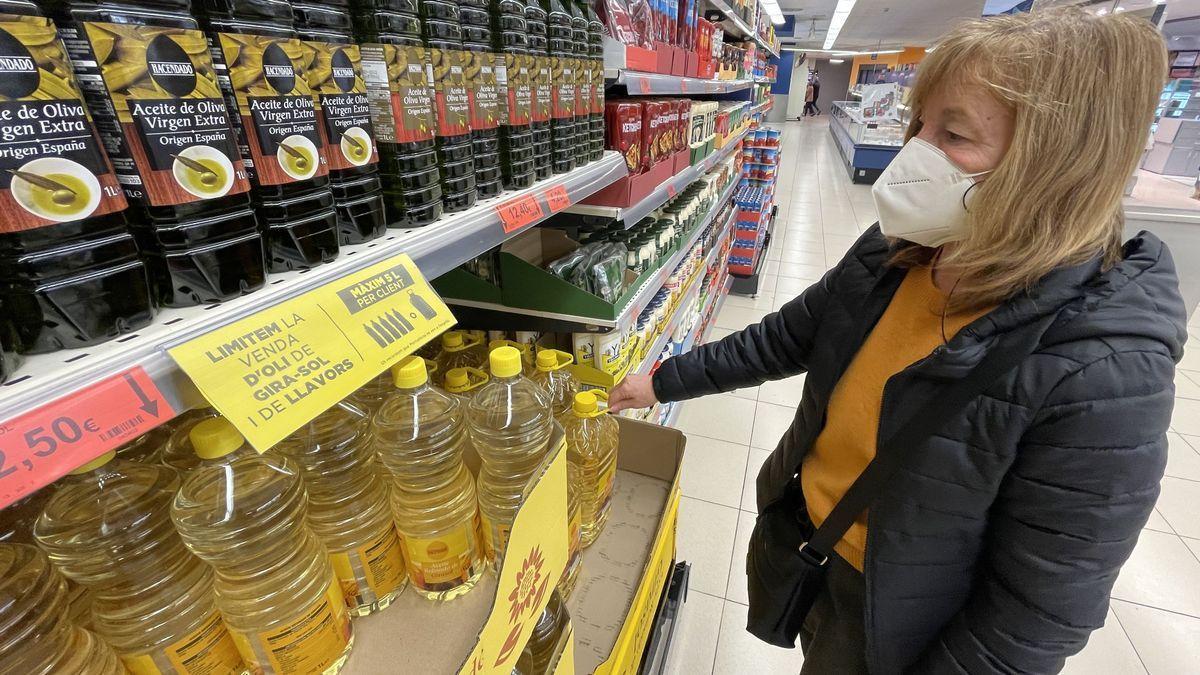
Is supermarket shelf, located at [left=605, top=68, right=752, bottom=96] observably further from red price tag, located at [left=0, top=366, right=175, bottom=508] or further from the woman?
red price tag, located at [left=0, top=366, right=175, bottom=508]

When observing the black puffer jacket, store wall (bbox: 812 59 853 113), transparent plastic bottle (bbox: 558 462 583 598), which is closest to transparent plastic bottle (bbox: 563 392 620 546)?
transparent plastic bottle (bbox: 558 462 583 598)

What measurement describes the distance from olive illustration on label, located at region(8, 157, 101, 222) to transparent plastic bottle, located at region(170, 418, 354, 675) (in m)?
0.30

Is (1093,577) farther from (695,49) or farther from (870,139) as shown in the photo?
(870,139)

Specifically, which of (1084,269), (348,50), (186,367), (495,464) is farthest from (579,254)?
(186,367)

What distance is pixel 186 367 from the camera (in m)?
0.42

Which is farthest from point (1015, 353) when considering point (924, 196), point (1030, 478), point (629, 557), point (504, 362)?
point (629, 557)

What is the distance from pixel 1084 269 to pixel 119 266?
122 centimetres

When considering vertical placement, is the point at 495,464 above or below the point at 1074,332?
below

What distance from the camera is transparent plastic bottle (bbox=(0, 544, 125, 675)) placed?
1.67ft

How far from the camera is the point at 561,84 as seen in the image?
115 centimetres

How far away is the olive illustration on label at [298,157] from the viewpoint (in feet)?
1.86

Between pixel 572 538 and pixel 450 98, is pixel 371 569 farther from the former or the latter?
pixel 450 98

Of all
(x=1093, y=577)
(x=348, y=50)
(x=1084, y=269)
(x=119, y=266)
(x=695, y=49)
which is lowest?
(x=1093, y=577)

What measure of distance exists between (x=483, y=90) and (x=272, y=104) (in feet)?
1.42
